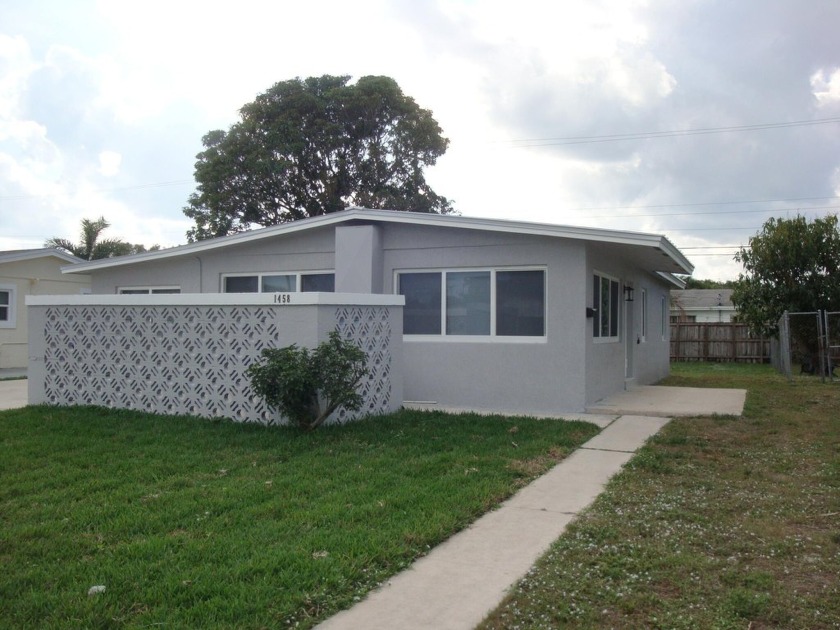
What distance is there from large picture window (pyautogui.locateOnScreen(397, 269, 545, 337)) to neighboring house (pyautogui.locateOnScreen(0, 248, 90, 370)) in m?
11.9

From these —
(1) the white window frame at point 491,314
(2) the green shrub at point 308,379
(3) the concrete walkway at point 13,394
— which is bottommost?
(3) the concrete walkway at point 13,394

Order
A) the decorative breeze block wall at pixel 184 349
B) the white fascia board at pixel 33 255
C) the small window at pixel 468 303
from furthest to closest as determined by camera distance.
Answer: the white fascia board at pixel 33 255 → the small window at pixel 468 303 → the decorative breeze block wall at pixel 184 349

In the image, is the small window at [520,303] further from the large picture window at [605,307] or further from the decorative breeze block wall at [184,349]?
the decorative breeze block wall at [184,349]

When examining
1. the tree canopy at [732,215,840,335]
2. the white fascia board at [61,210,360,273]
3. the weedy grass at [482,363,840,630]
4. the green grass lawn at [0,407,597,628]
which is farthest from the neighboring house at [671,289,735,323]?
the weedy grass at [482,363,840,630]

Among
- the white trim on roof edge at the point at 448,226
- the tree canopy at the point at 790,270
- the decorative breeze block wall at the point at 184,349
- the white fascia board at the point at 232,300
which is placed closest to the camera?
the white fascia board at the point at 232,300

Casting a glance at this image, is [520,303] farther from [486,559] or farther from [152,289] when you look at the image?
[152,289]

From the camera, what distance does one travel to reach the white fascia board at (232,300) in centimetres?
910

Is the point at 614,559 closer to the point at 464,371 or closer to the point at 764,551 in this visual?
the point at 764,551

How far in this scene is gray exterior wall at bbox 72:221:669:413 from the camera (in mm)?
11086

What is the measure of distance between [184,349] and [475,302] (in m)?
4.61

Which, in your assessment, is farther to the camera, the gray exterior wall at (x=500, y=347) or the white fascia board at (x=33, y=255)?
the white fascia board at (x=33, y=255)

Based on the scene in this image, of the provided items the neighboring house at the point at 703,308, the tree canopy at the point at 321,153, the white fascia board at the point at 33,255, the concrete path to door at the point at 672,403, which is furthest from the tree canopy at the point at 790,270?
the white fascia board at the point at 33,255

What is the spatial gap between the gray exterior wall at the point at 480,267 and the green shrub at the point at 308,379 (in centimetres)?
326

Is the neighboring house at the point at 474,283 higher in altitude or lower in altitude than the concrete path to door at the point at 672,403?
higher
